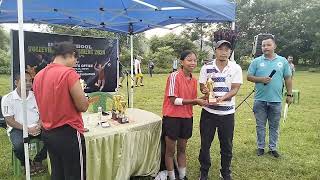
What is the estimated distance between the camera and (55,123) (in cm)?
274

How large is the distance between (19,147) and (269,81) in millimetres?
3418

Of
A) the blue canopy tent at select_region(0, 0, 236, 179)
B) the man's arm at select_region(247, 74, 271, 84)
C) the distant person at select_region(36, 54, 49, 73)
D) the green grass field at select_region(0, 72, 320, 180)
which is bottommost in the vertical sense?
the green grass field at select_region(0, 72, 320, 180)

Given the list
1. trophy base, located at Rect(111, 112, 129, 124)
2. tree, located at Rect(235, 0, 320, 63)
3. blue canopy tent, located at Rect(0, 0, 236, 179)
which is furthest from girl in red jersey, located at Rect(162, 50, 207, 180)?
tree, located at Rect(235, 0, 320, 63)

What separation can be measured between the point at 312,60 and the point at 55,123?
142 ft

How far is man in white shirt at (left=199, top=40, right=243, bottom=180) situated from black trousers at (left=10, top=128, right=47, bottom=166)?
76.5 inches

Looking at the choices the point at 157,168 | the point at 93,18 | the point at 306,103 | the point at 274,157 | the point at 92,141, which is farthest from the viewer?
the point at 306,103

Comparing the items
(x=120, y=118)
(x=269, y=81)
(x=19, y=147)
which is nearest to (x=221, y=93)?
(x=120, y=118)

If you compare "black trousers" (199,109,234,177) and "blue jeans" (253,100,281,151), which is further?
"blue jeans" (253,100,281,151)

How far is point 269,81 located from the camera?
498cm

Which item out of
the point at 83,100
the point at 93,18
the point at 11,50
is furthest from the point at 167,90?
the point at 93,18

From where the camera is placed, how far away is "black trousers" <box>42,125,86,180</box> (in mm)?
2766

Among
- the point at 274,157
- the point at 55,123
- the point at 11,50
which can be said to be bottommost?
the point at 274,157

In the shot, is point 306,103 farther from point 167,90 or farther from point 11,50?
point 11,50

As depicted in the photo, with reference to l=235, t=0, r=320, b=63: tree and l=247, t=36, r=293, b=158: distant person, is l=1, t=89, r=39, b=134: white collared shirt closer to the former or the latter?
l=247, t=36, r=293, b=158: distant person
